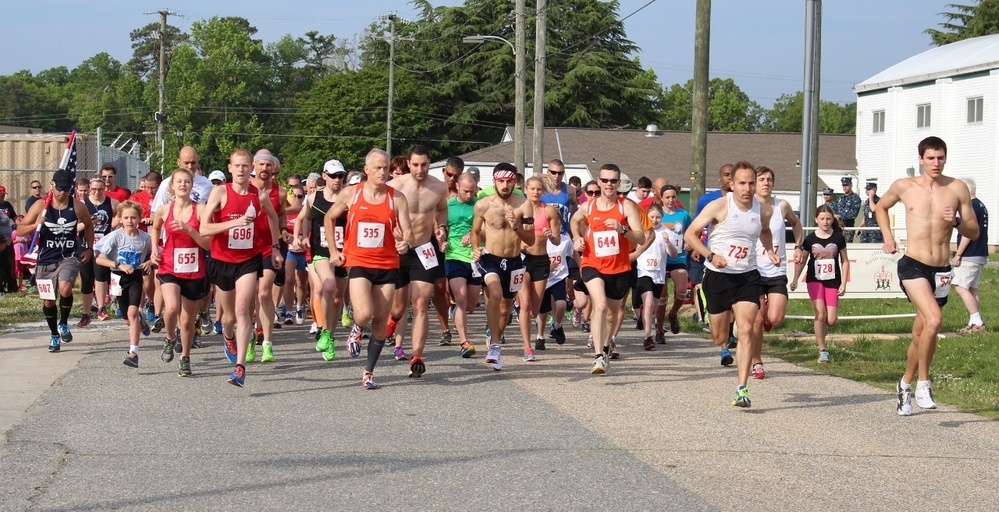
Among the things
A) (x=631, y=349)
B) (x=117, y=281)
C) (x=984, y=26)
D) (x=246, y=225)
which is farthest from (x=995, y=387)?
(x=984, y=26)

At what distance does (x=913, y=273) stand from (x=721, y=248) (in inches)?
57.8

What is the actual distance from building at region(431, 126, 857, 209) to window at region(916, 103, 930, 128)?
300 inches

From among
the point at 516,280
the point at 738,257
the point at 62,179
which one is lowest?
the point at 516,280

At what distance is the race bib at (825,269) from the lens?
1312 centimetres

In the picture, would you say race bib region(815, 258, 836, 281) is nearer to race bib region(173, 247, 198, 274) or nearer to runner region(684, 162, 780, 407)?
runner region(684, 162, 780, 407)

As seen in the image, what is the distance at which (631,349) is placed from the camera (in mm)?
14203

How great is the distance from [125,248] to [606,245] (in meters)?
5.01

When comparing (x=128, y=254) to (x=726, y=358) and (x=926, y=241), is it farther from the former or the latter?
(x=926, y=241)

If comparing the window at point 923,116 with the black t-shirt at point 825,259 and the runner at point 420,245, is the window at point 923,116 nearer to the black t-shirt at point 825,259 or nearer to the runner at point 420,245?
the black t-shirt at point 825,259

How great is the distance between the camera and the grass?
1105cm

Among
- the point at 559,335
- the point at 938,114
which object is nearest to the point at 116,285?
the point at 559,335

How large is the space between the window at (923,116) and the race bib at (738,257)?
41648 millimetres

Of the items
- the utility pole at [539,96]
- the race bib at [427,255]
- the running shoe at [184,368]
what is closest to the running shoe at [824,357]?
the race bib at [427,255]

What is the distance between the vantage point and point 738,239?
1009cm
